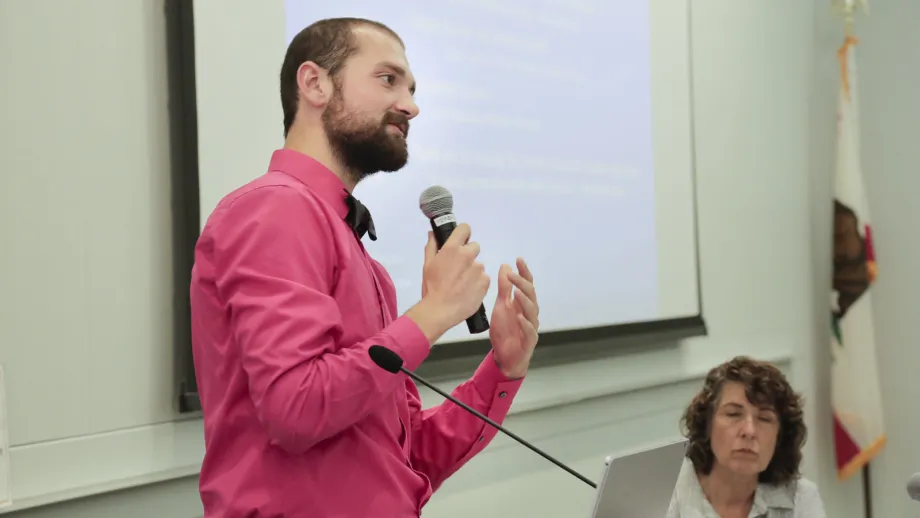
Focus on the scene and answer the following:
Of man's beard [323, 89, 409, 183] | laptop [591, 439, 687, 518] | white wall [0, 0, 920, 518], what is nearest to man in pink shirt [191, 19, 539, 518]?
man's beard [323, 89, 409, 183]

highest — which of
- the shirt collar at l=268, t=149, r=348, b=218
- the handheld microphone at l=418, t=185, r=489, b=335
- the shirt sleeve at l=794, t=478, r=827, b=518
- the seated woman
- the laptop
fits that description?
the shirt collar at l=268, t=149, r=348, b=218

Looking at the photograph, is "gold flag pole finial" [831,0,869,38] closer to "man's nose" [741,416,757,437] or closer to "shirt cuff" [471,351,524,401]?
"man's nose" [741,416,757,437]

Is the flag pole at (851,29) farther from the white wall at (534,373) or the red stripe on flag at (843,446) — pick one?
the red stripe on flag at (843,446)

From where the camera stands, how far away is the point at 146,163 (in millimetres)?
1684

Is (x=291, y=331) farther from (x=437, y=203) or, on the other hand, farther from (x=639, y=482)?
(x=639, y=482)

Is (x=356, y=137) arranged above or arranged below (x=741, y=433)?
above

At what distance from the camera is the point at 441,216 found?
129 cm

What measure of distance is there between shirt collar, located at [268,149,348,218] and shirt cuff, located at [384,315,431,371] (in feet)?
0.73

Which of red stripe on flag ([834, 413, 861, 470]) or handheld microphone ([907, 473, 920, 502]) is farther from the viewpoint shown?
red stripe on flag ([834, 413, 861, 470])

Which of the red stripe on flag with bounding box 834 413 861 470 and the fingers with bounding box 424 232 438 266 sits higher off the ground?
the fingers with bounding box 424 232 438 266

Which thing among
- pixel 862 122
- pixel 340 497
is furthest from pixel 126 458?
pixel 862 122

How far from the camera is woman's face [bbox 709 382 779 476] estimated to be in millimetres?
2213

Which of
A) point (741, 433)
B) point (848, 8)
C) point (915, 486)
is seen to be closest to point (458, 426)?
point (915, 486)

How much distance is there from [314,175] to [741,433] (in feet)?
4.87
